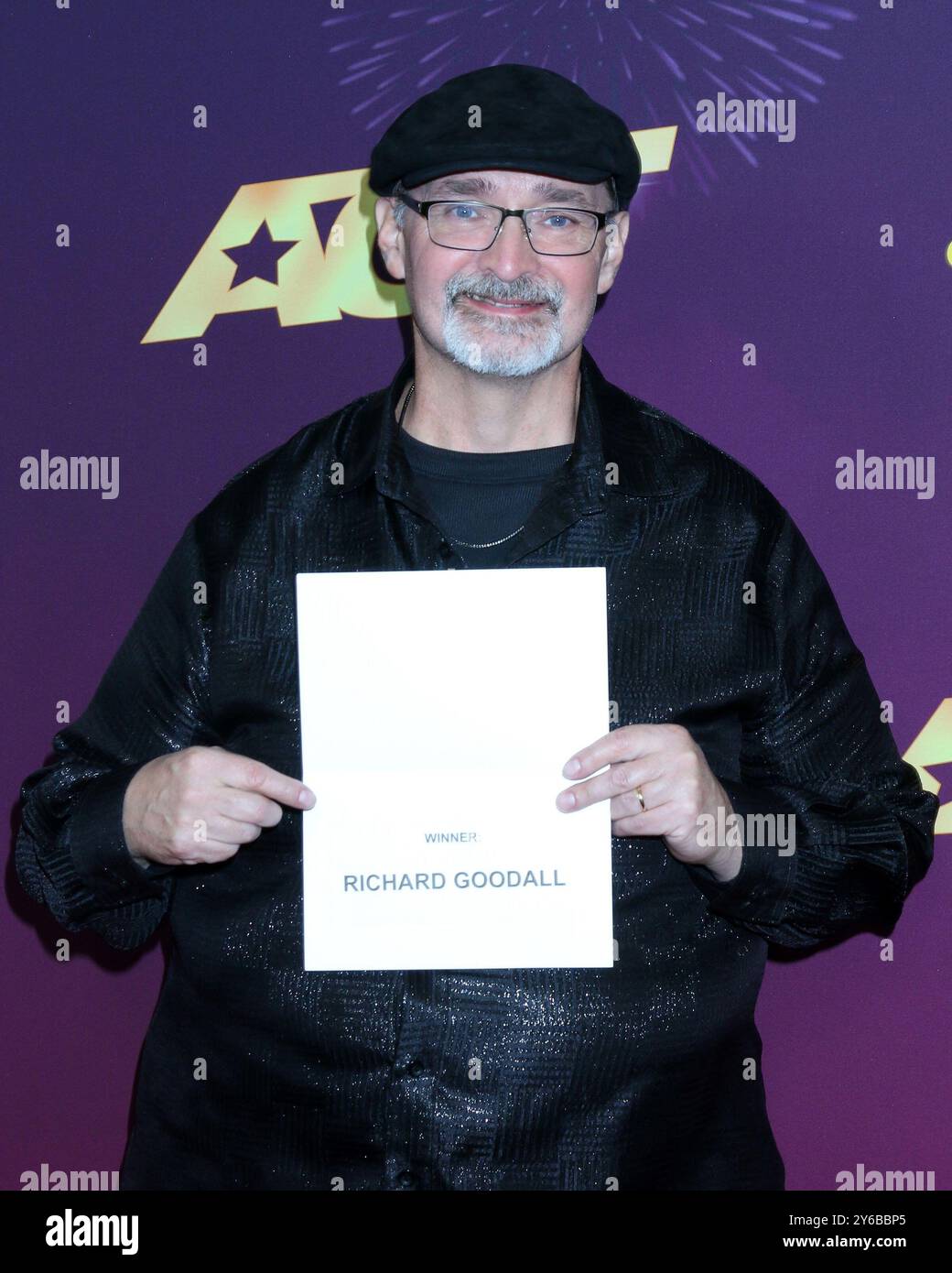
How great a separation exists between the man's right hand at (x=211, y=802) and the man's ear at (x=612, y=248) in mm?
799

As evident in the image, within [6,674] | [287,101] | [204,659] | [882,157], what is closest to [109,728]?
[204,659]

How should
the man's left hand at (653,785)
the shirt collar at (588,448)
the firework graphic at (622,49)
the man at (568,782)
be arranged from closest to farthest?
the man's left hand at (653,785)
the man at (568,782)
the shirt collar at (588,448)
the firework graphic at (622,49)

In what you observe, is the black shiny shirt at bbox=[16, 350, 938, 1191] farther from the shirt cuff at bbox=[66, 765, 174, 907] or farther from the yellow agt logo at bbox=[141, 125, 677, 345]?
Result: the yellow agt logo at bbox=[141, 125, 677, 345]

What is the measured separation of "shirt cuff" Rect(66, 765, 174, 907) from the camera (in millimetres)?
1779

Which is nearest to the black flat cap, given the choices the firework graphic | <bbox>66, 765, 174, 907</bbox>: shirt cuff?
the firework graphic

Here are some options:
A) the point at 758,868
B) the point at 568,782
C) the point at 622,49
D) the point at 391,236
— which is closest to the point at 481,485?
the point at 391,236

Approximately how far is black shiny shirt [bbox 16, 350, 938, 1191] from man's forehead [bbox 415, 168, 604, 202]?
0.85 ft

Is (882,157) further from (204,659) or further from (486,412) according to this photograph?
(204,659)

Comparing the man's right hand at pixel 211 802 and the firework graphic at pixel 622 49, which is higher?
the firework graphic at pixel 622 49

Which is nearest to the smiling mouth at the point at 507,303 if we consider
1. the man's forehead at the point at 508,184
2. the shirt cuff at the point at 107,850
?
the man's forehead at the point at 508,184

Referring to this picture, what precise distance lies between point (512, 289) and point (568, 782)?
632mm

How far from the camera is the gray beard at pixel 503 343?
70.7 inches

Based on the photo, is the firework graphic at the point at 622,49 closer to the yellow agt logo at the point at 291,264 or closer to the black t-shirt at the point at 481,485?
the yellow agt logo at the point at 291,264
